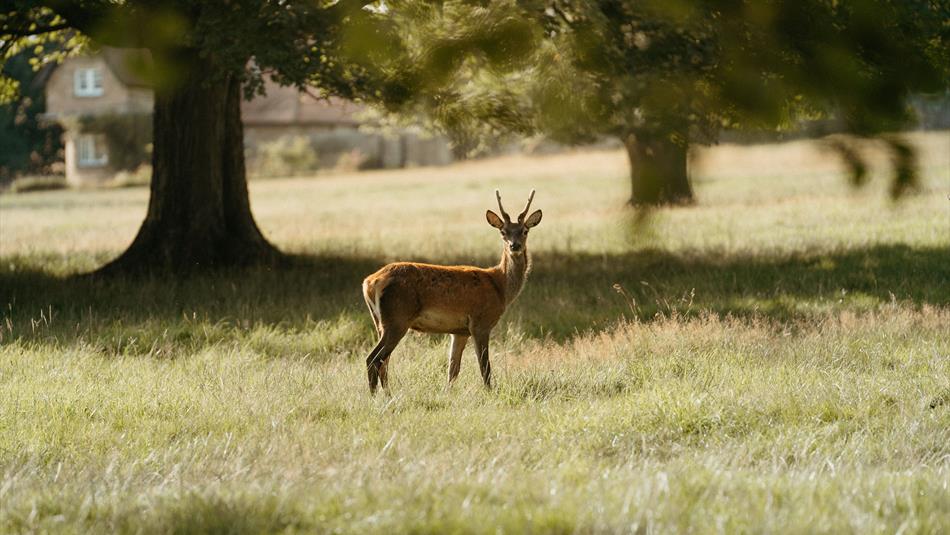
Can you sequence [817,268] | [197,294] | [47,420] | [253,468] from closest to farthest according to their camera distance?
[253,468] < [47,420] < [197,294] < [817,268]

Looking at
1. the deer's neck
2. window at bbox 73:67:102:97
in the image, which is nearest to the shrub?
window at bbox 73:67:102:97

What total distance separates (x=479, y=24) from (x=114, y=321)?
8.70 meters

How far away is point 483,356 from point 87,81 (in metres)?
56.8

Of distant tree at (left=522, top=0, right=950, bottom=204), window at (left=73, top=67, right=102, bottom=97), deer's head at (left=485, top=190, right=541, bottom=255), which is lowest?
deer's head at (left=485, top=190, right=541, bottom=255)

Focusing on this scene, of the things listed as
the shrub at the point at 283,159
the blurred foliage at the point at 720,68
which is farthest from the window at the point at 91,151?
the blurred foliage at the point at 720,68

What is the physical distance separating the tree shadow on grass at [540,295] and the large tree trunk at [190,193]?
0.82 m

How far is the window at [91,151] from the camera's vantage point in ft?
199

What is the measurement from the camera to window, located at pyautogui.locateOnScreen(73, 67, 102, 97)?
60688mm

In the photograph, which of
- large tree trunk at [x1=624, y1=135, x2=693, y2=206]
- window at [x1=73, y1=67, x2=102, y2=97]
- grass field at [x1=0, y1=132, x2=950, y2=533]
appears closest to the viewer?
large tree trunk at [x1=624, y1=135, x2=693, y2=206]

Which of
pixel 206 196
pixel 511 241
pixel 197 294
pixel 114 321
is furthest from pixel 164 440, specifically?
pixel 206 196

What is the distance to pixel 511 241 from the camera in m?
8.67

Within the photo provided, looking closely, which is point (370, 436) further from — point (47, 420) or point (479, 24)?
point (479, 24)

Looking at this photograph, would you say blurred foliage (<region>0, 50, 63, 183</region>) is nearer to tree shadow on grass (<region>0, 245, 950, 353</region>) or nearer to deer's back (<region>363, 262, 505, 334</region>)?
tree shadow on grass (<region>0, 245, 950, 353</region>)

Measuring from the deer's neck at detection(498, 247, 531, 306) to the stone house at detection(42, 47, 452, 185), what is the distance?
160 feet
